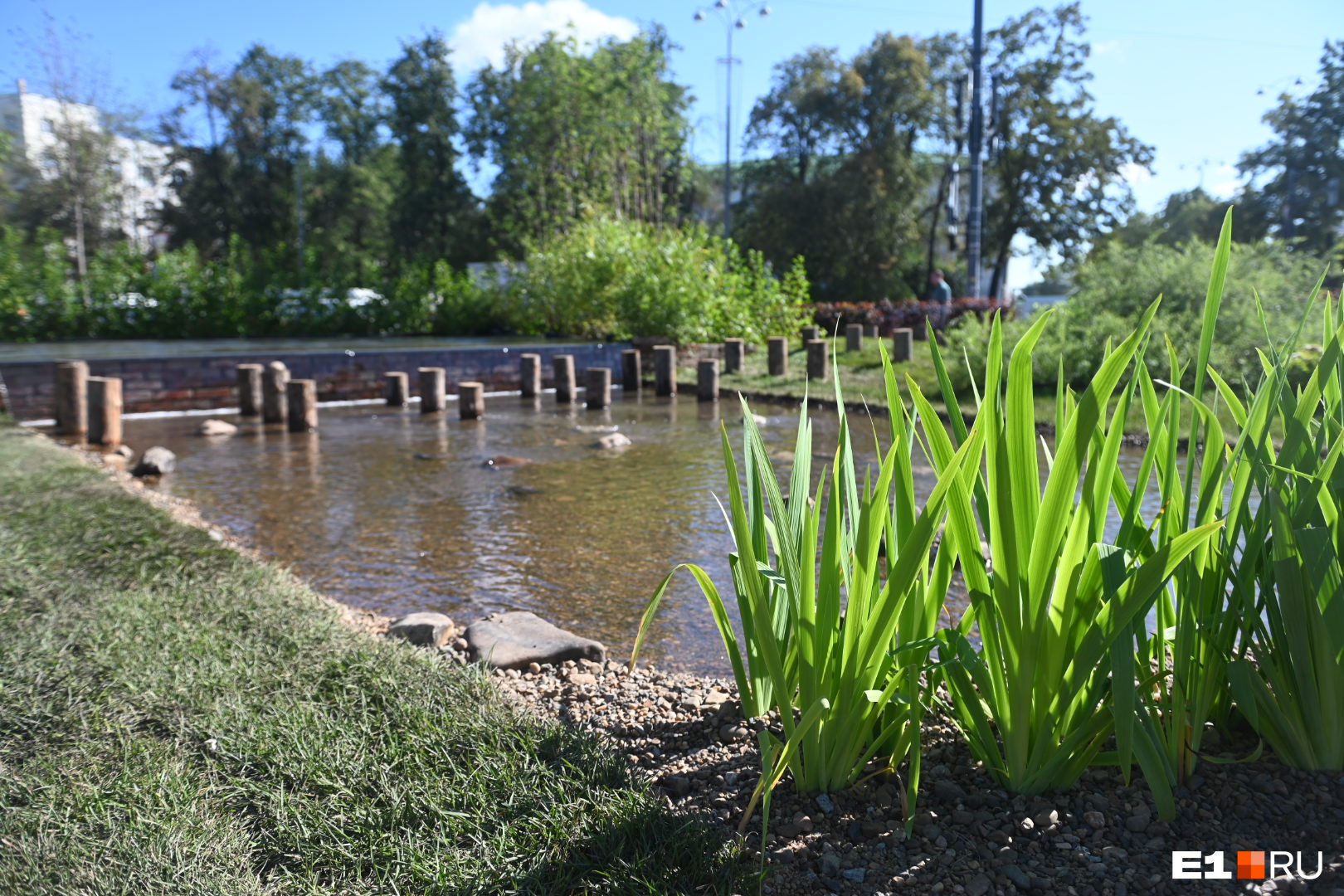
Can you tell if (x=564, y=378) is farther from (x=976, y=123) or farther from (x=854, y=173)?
(x=854, y=173)

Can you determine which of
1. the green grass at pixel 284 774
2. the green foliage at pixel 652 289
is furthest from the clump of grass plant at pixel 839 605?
the green foliage at pixel 652 289

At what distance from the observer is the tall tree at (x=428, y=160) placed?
3550 centimetres

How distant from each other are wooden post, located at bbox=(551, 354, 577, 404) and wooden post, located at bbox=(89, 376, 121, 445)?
5750mm

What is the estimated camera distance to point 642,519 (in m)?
6.66

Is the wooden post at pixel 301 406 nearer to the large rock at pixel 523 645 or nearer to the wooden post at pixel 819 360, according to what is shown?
the wooden post at pixel 819 360

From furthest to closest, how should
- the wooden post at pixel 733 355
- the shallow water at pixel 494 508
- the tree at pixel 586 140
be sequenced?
the tree at pixel 586 140 → the wooden post at pixel 733 355 → the shallow water at pixel 494 508

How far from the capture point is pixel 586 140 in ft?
79.8

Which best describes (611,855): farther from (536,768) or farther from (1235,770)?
(1235,770)

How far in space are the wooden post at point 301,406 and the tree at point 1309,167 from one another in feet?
101

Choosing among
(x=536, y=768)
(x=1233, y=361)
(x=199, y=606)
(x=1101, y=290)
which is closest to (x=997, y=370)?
(x=536, y=768)

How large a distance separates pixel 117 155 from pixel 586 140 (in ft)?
65.4

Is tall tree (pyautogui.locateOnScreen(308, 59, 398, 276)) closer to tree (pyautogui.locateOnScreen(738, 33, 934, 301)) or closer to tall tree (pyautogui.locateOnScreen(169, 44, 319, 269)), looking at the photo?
tall tree (pyautogui.locateOnScreen(169, 44, 319, 269))

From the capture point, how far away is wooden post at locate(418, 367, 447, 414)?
1293 cm

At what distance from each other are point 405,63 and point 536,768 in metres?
37.5
